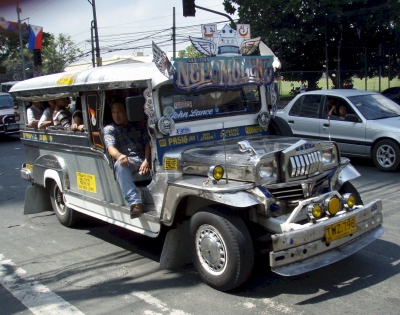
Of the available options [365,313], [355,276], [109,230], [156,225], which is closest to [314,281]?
[355,276]

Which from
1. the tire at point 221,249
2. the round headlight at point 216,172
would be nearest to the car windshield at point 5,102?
the tire at point 221,249

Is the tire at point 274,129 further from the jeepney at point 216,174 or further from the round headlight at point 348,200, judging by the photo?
the round headlight at point 348,200

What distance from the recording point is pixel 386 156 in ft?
31.1

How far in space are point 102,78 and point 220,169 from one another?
1.89 m

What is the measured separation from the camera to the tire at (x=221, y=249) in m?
4.10

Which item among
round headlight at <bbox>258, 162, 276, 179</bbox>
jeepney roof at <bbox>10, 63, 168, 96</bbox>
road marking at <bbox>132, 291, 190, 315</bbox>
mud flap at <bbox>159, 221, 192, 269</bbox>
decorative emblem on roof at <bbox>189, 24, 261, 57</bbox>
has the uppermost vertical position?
decorative emblem on roof at <bbox>189, 24, 261, 57</bbox>

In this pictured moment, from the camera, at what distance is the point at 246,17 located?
23547 mm

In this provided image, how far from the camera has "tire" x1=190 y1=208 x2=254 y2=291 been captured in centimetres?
410

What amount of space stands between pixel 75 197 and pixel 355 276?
141 inches

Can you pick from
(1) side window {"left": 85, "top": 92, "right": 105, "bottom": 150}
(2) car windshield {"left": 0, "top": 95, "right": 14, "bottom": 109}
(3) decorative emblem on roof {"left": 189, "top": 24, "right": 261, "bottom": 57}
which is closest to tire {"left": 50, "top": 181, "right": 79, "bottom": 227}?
(1) side window {"left": 85, "top": 92, "right": 105, "bottom": 150}

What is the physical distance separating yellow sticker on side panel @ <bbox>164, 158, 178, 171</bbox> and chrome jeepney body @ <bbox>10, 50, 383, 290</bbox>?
0.01m

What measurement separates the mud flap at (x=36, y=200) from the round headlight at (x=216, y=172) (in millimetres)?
4064

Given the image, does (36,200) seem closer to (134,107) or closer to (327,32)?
(134,107)

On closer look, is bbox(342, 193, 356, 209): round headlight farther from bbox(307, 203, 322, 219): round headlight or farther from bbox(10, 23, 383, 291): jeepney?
bbox(307, 203, 322, 219): round headlight
